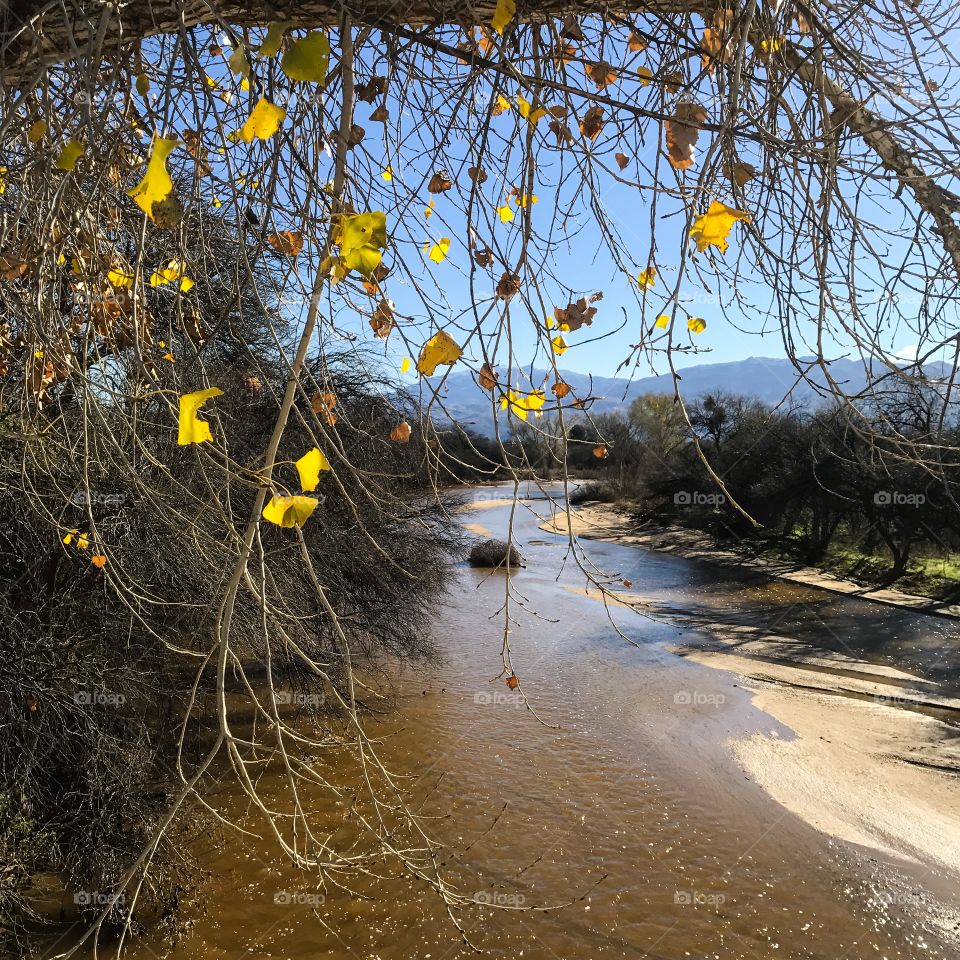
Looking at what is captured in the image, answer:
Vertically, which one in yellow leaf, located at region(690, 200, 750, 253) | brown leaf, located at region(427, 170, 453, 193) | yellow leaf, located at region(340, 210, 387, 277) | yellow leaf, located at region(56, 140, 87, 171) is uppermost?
brown leaf, located at region(427, 170, 453, 193)

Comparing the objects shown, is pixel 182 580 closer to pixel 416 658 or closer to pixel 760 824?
pixel 416 658

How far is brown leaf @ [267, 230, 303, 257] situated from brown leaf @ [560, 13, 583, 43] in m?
0.89

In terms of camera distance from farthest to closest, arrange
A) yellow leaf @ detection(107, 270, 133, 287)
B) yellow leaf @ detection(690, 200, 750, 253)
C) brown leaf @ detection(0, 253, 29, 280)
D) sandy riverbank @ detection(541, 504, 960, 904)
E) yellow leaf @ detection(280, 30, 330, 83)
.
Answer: sandy riverbank @ detection(541, 504, 960, 904) → yellow leaf @ detection(107, 270, 133, 287) → brown leaf @ detection(0, 253, 29, 280) → yellow leaf @ detection(690, 200, 750, 253) → yellow leaf @ detection(280, 30, 330, 83)

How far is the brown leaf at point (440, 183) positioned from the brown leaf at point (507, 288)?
2.49 feet

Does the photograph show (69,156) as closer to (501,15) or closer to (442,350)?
(442,350)

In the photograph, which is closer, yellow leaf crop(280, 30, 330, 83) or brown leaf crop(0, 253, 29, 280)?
yellow leaf crop(280, 30, 330, 83)

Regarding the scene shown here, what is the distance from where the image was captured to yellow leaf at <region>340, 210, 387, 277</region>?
1.08 metres

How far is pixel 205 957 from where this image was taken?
17.9 feet

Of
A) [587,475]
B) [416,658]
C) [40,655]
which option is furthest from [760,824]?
[587,475]

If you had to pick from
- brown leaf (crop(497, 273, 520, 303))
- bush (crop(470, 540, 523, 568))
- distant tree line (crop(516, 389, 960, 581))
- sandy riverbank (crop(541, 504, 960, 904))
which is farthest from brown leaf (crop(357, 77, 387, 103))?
bush (crop(470, 540, 523, 568))

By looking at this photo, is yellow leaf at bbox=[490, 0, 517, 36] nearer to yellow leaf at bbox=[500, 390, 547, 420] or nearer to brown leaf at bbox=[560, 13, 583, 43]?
brown leaf at bbox=[560, 13, 583, 43]

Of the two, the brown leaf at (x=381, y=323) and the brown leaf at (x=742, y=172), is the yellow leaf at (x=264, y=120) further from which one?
the brown leaf at (x=742, y=172)

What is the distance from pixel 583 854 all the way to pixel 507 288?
671 cm

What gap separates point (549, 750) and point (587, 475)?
36876 mm
